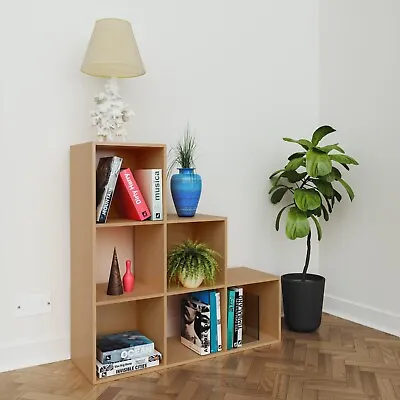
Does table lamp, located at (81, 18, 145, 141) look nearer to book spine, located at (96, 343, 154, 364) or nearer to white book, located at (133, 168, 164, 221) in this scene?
white book, located at (133, 168, 164, 221)

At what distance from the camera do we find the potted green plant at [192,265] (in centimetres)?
268

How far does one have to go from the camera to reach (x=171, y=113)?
9.94 ft

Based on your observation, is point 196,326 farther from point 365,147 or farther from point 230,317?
point 365,147

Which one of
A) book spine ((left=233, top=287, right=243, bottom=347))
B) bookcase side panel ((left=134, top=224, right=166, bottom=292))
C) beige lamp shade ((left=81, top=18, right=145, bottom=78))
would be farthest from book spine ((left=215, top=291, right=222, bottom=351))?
beige lamp shade ((left=81, top=18, right=145, bottom=78))

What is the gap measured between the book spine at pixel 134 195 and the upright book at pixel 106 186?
46mm

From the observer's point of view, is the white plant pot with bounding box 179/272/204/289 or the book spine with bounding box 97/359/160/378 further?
the white plant pot with bounding box 179/272/204/289

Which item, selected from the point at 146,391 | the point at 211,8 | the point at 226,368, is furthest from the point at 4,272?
the point at 211,8

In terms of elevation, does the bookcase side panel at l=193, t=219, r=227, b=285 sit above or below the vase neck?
below

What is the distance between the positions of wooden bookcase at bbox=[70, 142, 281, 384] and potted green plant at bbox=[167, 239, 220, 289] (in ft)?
0.16

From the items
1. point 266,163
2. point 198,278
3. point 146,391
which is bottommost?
point 146,391

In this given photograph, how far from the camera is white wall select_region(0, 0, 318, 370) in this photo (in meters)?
2.59

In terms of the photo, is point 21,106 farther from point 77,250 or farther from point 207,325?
point 207,325

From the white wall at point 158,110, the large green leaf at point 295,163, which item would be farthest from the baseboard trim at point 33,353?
the large green leaf at point 295,163

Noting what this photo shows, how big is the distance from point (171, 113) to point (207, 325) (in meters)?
1.22
